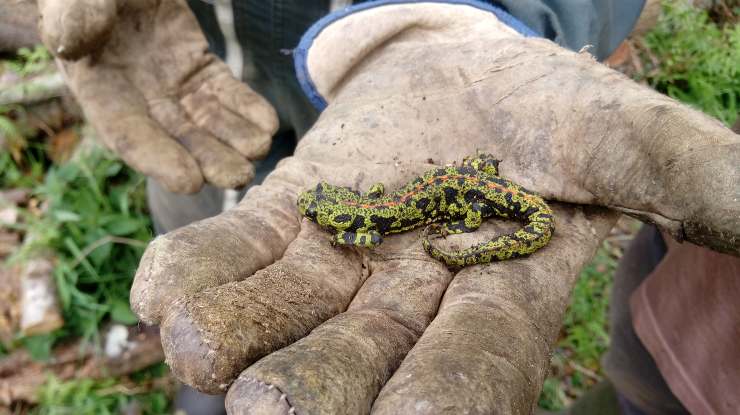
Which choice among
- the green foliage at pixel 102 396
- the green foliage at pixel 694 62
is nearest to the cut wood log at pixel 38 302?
the green foliage at pixel 102 396

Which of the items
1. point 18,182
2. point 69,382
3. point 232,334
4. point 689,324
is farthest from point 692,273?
point 18,182

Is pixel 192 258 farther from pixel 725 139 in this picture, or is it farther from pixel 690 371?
pixel 690 371

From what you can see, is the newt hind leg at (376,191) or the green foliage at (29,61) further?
the green foliage at (29,61)

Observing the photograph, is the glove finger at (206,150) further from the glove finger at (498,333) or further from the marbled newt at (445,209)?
the glove finger at (498,333)

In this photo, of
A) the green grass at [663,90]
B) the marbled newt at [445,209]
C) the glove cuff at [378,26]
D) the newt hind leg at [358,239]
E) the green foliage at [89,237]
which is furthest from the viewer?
the green grass at [663,90]

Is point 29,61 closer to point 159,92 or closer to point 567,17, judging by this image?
point 159,92

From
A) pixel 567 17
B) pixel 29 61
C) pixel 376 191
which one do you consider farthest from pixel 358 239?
pixel 29 61
